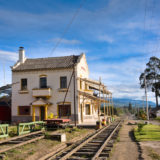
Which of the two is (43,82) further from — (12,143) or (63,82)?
(12,143)

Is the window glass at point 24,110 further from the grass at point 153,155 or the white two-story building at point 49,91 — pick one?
the grass at point 153,155

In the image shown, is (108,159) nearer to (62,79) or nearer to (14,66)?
(62,79)

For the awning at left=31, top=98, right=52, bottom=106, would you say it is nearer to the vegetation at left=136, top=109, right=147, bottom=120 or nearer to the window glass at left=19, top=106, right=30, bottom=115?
the window glass at left=19, top=106, right=30, bottom=115

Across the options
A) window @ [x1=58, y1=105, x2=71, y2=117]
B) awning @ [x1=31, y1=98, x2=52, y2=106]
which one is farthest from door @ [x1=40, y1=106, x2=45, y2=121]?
window @ [x1=58, y1=105, x2=71, y2=117]

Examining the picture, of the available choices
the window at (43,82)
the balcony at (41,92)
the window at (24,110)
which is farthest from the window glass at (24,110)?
the window at (43,82)

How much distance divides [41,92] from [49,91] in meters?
1.07

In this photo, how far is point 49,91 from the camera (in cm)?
2625

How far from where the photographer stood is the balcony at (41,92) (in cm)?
2619

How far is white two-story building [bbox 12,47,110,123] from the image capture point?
85.9 feet

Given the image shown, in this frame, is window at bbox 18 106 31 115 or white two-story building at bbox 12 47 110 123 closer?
white two-story building at bbox 12 47 110 123

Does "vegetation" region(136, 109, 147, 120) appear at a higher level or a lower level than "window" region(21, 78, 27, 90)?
lower

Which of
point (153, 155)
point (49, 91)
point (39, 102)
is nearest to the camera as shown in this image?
point (153, 155)

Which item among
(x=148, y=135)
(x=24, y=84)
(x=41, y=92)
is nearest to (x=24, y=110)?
(x=24, y=84)

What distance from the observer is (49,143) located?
11578 mm
